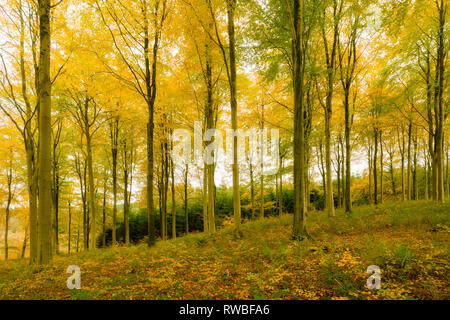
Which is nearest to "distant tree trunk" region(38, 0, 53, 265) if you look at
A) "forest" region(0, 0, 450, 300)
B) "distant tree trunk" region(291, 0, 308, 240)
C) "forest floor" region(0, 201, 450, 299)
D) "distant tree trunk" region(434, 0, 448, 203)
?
"forest" region(0, 0, 450, 300)

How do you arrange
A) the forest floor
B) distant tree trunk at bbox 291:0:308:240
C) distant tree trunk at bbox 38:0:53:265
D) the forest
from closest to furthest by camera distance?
the forest floor
the forest
distant tree trunk at bbox 38:0:53:265
distant tree trunk at bbox 291:0:308:240

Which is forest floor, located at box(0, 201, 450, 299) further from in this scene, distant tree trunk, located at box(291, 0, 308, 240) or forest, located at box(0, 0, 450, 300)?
distant tree trunk, located at box(291, 0, 308, 240)

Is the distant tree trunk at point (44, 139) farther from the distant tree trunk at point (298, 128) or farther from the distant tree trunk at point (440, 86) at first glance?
the distant tree trunk at point (440, 86)

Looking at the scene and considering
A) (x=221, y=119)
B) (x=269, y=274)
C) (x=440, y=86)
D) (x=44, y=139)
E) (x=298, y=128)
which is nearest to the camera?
(x=269, y=274)

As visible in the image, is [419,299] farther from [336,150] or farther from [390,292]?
[336,150]

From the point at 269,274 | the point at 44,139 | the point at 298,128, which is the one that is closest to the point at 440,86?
the point at 298,128

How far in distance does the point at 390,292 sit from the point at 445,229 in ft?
18.8

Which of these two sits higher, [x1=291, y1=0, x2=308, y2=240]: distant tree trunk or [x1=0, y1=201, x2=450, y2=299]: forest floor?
[x1=291, y1=0, x2=308, y2=240]: distant tree trunk

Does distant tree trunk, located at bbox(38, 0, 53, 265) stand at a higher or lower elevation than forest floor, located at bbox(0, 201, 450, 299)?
higher

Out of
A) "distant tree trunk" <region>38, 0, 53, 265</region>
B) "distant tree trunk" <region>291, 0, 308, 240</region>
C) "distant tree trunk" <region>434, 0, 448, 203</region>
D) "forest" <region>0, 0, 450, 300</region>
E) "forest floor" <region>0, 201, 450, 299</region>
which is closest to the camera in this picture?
"forest floor" <region>0, 201, 450, 299</region>

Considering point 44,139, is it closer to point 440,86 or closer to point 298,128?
point 298,128

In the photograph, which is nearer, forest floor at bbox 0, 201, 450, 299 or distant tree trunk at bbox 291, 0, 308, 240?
forest floor at bbox 0, 201, 450, 299

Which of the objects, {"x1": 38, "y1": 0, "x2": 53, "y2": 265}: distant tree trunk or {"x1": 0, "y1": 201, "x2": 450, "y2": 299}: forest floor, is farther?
{"x1": 38, "y1": 0, "x2": 53, "y2": 265}: distant tree trunk

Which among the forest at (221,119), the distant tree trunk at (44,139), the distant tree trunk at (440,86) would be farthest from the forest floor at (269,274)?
the distant tree trunk at (440,86)
